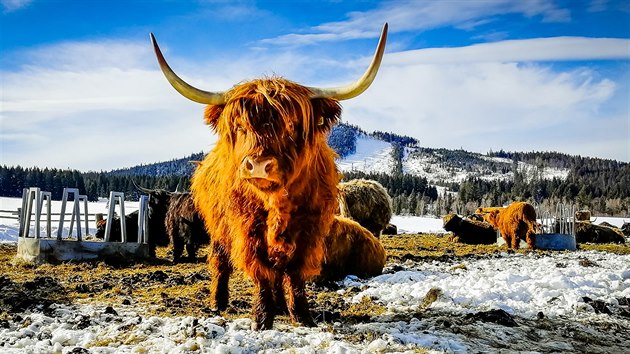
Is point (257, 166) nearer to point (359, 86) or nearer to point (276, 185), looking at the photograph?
point (276, 185)

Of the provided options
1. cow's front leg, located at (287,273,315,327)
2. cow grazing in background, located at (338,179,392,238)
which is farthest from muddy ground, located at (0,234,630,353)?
cow grazing in background, located at (338,179,392,238)

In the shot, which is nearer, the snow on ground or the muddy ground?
the snow on ground

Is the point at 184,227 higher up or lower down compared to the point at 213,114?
lower down

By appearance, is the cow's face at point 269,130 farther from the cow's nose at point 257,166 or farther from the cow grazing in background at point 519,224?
the cow grazing in background at point 519,224

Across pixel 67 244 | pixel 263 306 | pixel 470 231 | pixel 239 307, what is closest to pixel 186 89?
pixel 263 306

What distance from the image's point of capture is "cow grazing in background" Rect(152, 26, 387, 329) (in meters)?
3.90

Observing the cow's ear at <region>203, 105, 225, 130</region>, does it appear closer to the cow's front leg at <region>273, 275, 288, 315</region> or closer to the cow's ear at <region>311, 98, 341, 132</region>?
the cow's ear at <region>311, 98, 341, 132</region>

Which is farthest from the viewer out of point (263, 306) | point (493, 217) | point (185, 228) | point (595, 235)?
point (595, 235)

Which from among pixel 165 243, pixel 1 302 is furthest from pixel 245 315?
pixel 165 243

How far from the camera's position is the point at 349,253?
7785mm

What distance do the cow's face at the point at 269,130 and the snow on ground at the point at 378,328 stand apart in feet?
4.20

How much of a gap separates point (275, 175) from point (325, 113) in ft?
3.43

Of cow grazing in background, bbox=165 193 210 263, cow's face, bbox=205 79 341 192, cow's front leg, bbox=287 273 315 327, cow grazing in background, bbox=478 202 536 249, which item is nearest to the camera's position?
cow's face, bbox=205 79 341 192

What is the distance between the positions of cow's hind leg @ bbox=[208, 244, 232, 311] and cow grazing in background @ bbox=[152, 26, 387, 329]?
80cm
